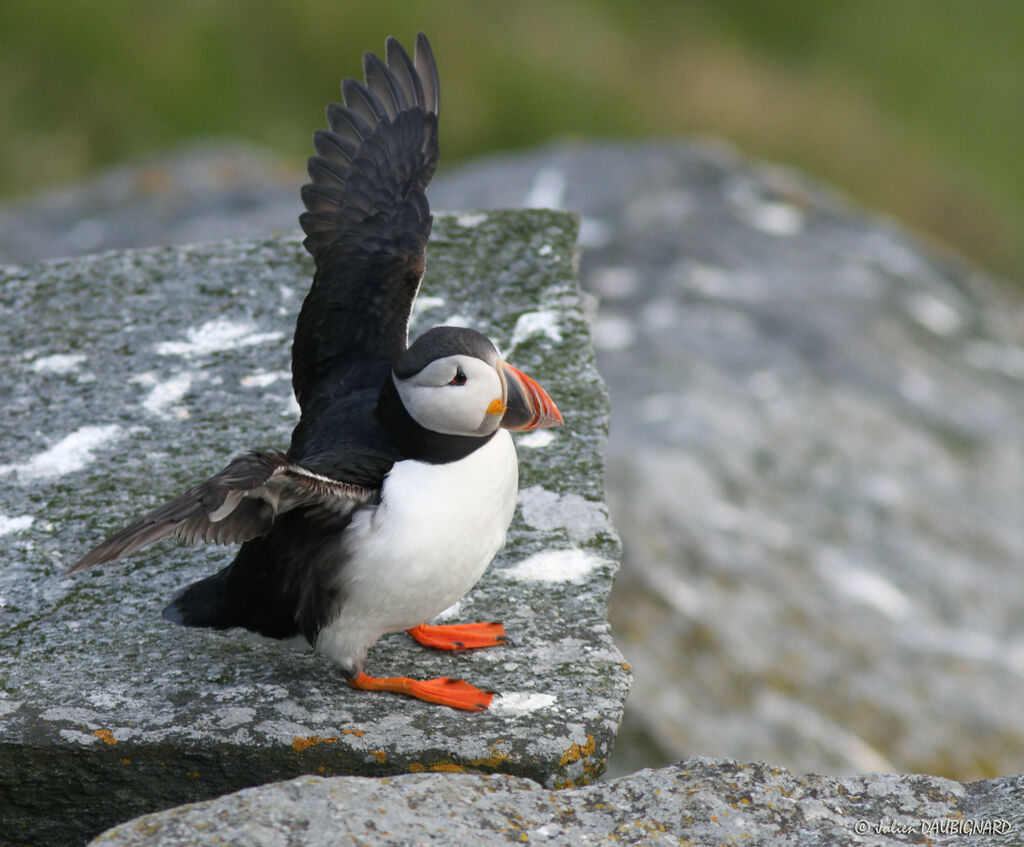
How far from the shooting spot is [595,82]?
1583 centimetres

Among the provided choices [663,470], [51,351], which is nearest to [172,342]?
[51,351]

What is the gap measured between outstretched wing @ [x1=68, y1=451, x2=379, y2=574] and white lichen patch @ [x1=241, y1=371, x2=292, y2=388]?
1.47 meters

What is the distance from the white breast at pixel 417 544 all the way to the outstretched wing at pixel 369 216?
70cm

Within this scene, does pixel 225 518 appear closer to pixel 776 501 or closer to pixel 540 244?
pixel 540 244

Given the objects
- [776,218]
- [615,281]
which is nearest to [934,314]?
[776,218]

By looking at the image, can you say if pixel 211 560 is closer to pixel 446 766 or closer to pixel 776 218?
pixel 446 766

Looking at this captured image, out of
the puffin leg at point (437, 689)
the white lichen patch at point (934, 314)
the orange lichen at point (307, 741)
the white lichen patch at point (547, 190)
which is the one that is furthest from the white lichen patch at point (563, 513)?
the white lichen patch at point (934, 314)

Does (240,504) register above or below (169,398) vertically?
below

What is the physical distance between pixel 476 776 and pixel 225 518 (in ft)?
2.91

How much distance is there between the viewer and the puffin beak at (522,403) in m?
3.53

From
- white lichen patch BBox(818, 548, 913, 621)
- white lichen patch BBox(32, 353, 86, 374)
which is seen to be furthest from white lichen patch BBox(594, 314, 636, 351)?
white lichen patch BBox(32, 353, 86, 374)

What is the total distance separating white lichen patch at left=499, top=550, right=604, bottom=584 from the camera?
4008 millimetres

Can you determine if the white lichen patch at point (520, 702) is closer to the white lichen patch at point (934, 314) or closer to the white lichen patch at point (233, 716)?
the white lichen patch at point (233, 716)

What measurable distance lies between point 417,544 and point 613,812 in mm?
857
